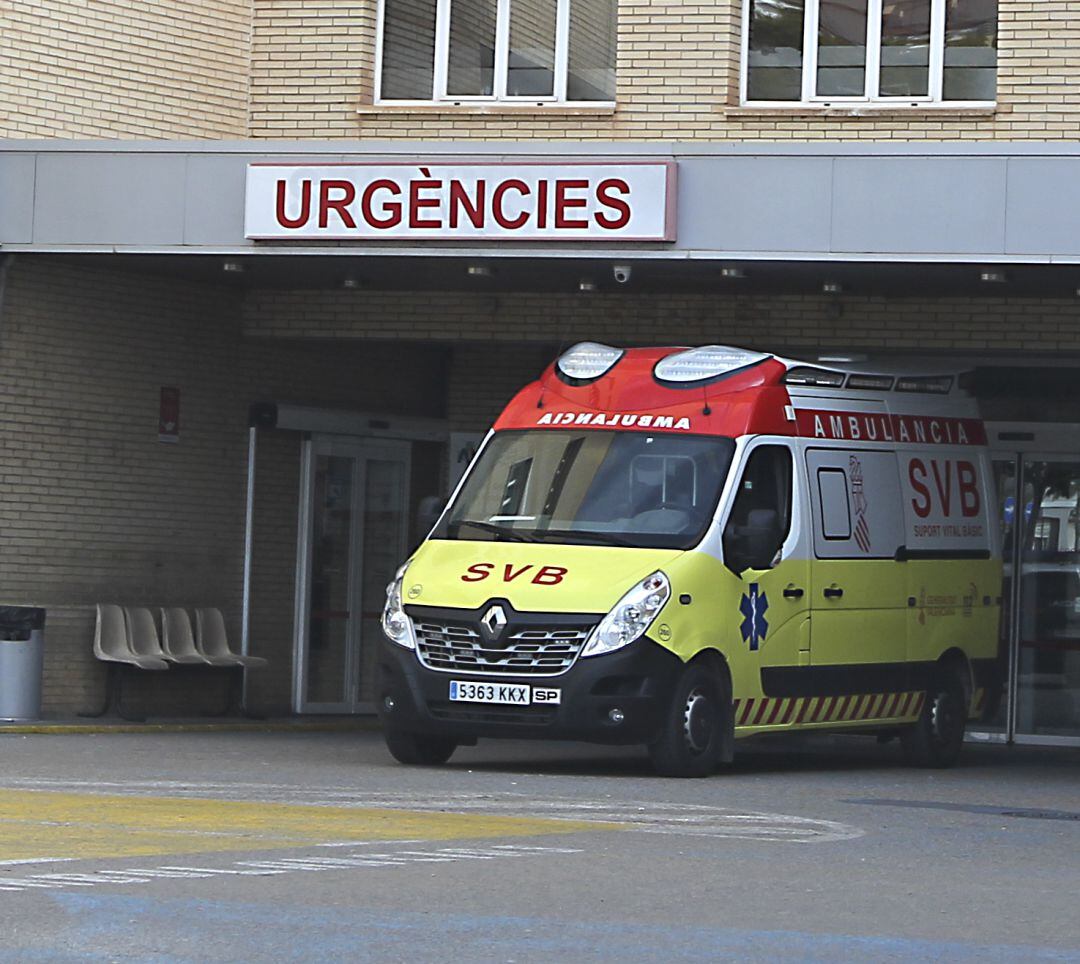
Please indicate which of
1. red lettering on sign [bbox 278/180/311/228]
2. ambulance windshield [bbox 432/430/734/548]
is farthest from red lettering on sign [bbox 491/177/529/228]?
ambulance windshield [bbox 432/430/734/548]

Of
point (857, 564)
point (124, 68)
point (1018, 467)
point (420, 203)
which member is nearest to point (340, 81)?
point (124, 68)

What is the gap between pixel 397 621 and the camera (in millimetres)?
14852

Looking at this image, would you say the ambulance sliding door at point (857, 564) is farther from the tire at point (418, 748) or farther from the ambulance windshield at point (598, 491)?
the tire at point (418, 748)

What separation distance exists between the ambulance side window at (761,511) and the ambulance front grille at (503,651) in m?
1.31

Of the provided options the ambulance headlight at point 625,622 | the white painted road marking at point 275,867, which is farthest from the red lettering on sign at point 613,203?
the white painted road marking at point 275,867

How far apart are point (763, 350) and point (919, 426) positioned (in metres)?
2.59

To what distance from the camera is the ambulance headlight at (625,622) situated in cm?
1423

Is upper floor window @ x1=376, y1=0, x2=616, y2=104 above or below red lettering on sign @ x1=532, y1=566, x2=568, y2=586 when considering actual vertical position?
above

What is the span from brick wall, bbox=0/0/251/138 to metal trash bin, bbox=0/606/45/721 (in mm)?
3648

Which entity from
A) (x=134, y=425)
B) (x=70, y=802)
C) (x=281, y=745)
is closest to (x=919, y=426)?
(x=281, y=745)

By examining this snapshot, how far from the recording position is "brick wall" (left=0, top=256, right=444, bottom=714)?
62.2 ft

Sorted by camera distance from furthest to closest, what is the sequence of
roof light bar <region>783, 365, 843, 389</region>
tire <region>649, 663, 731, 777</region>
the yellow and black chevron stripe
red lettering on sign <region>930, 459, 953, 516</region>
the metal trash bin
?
the metal trash bin, red lettering on sign <region>930, 459, 953, 516</region>, roof light bar <region>783, 365, 843, 389</region>, the yellow and black chevron stripe, tire <region>649, 663, 731, 777</region>

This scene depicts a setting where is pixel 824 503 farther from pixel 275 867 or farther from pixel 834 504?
pixel 275 867

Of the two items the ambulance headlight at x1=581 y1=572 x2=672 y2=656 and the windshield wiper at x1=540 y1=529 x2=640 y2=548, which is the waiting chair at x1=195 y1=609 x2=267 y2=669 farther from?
the ambulance headlight at x1=581 y1=572 x2=672 y2=656
